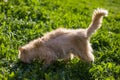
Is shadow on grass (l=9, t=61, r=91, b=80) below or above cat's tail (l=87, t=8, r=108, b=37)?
below

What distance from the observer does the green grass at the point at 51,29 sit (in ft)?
27.5

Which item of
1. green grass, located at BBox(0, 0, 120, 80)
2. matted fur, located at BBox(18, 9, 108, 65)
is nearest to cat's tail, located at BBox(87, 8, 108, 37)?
matted fur, located at BBox(18, 9, 108, 65)

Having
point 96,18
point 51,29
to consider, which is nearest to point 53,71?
point 96,18

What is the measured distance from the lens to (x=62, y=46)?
8.63 m

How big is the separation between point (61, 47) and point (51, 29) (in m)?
2.42

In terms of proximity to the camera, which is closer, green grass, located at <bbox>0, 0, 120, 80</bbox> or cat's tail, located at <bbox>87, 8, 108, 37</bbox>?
green grass, located at <bbox>0, 0, 120, 80</bbox>

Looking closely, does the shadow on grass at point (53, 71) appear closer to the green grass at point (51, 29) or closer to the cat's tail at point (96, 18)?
the green grass at point (51, 29)

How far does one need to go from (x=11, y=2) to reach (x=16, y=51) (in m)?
3.85

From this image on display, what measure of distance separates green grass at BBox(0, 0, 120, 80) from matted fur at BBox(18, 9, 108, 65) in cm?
22

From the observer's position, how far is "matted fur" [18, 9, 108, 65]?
8633 millimetres

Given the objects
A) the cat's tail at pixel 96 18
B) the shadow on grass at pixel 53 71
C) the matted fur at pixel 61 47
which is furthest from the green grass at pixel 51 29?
the cat's tail at pixel 96 18

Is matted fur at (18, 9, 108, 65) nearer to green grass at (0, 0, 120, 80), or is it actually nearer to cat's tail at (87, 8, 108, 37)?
cat's tail at (87, 8, 108, 37)

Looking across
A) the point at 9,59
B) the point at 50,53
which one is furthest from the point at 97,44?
the point at 9,59

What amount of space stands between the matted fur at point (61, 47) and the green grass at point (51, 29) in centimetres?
22
